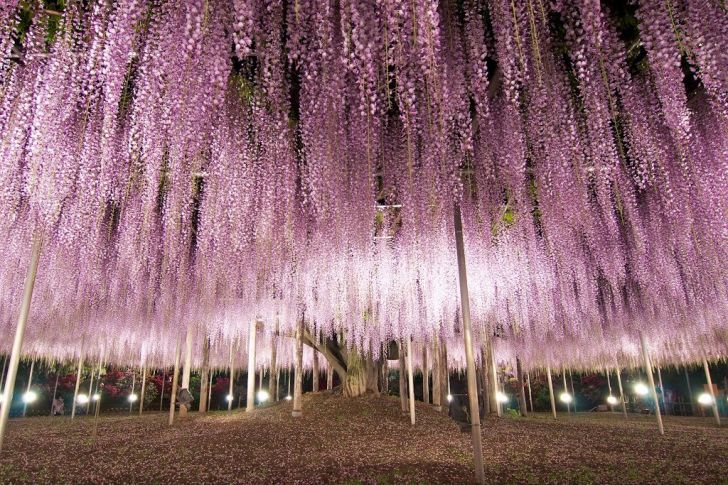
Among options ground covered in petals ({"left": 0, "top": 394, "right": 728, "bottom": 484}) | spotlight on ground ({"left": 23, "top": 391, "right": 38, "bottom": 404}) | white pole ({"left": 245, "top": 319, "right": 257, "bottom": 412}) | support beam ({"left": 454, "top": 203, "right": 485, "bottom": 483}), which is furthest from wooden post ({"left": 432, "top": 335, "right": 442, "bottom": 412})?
spotlight on ground ({"left": 23, "top": 391, "right": 38, "bottom": 404})

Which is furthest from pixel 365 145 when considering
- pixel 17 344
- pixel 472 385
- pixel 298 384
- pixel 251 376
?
pixel 251 376

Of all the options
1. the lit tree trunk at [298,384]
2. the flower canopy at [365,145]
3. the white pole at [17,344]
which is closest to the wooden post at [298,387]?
the lit tree trunk at [298,384]

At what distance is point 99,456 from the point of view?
19.7 feet

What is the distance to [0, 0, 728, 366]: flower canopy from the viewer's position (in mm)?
3459

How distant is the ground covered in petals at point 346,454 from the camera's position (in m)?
4.70

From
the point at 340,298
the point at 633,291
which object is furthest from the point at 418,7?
the point at 633,291

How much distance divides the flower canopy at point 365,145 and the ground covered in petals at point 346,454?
2811mm

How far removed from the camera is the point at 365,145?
4.80 m

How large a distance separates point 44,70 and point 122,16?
1.35 metres

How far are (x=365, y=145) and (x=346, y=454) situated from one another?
418 centimetres

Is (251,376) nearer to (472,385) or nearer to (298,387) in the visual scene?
(298,387)

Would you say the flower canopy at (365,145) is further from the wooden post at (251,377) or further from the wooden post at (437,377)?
the wooden post at (437,377)

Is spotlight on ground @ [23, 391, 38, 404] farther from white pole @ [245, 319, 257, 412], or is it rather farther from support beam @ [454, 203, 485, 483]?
support beam @ [454, 203, 485, 483]

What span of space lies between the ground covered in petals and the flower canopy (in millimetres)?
2811
